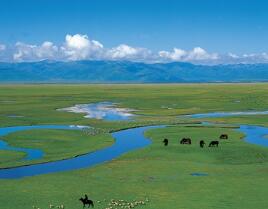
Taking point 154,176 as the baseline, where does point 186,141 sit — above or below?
above

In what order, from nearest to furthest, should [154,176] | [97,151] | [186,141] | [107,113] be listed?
[154,176] < [97,151] < [186,141] < [107,113]

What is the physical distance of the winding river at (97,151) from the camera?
3736cm

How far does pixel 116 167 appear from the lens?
37.4 meters

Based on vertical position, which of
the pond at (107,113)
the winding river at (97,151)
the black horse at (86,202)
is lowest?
the black horse at (86,202)

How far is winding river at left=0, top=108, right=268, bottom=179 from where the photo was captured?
123 feet

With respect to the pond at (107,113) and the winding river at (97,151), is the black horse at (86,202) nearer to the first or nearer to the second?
the winding river at (97,151)

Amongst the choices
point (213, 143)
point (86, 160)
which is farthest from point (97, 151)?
point (213, 143)

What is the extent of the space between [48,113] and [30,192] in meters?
58.4

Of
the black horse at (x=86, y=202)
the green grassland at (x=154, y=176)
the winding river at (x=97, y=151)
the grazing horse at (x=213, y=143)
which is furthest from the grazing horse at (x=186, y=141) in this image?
the black horse at (x=86, y=202)

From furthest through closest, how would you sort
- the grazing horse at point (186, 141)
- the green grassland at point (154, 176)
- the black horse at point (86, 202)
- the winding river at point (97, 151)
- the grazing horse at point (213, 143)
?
the grazing horse at point (186, 141)
the grazing horse at point (213, 143)
the winding river at point (97, 151)
the green grassland at point (154, 176)
the black horse at point (86, 202)

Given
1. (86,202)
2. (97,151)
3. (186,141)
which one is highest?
(186,141)

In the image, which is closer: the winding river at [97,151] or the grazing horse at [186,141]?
the winding river at [97,151]

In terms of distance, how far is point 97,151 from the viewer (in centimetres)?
4659

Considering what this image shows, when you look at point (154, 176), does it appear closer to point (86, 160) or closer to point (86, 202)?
point (86, 202)
